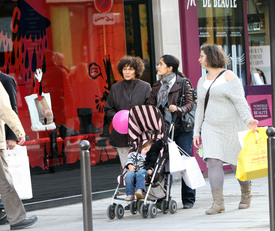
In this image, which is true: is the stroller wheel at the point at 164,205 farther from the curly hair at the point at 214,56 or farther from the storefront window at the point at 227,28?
the storefront window at the point at 227,28

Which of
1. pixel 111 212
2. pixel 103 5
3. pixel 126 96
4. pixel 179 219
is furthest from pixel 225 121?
pixel 103 5

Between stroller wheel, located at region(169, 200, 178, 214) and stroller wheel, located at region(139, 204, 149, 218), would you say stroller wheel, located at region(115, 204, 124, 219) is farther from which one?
stroller wheel, located at region(169, 200, 178, 214)

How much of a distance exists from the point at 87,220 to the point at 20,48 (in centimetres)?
475

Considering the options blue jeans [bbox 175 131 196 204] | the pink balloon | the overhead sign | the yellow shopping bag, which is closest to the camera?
the yellow shopping bag

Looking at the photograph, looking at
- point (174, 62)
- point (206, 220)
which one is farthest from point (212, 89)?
point (206, 220)

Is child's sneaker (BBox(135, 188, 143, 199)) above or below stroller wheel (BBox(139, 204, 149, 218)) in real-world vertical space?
above

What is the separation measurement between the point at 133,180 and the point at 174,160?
50cm

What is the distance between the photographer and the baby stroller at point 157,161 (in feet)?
28.9

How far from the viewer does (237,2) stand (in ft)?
44.7

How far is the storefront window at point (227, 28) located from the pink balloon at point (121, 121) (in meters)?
3.97

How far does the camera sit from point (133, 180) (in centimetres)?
877

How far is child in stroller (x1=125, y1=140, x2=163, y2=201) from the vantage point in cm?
870

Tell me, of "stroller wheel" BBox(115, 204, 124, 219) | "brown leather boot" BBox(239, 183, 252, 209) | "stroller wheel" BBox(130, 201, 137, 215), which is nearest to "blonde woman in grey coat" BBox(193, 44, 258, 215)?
"brown leather boot" BBox(239, 183, 252, 209)

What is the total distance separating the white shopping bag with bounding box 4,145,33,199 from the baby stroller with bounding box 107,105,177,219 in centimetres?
96
